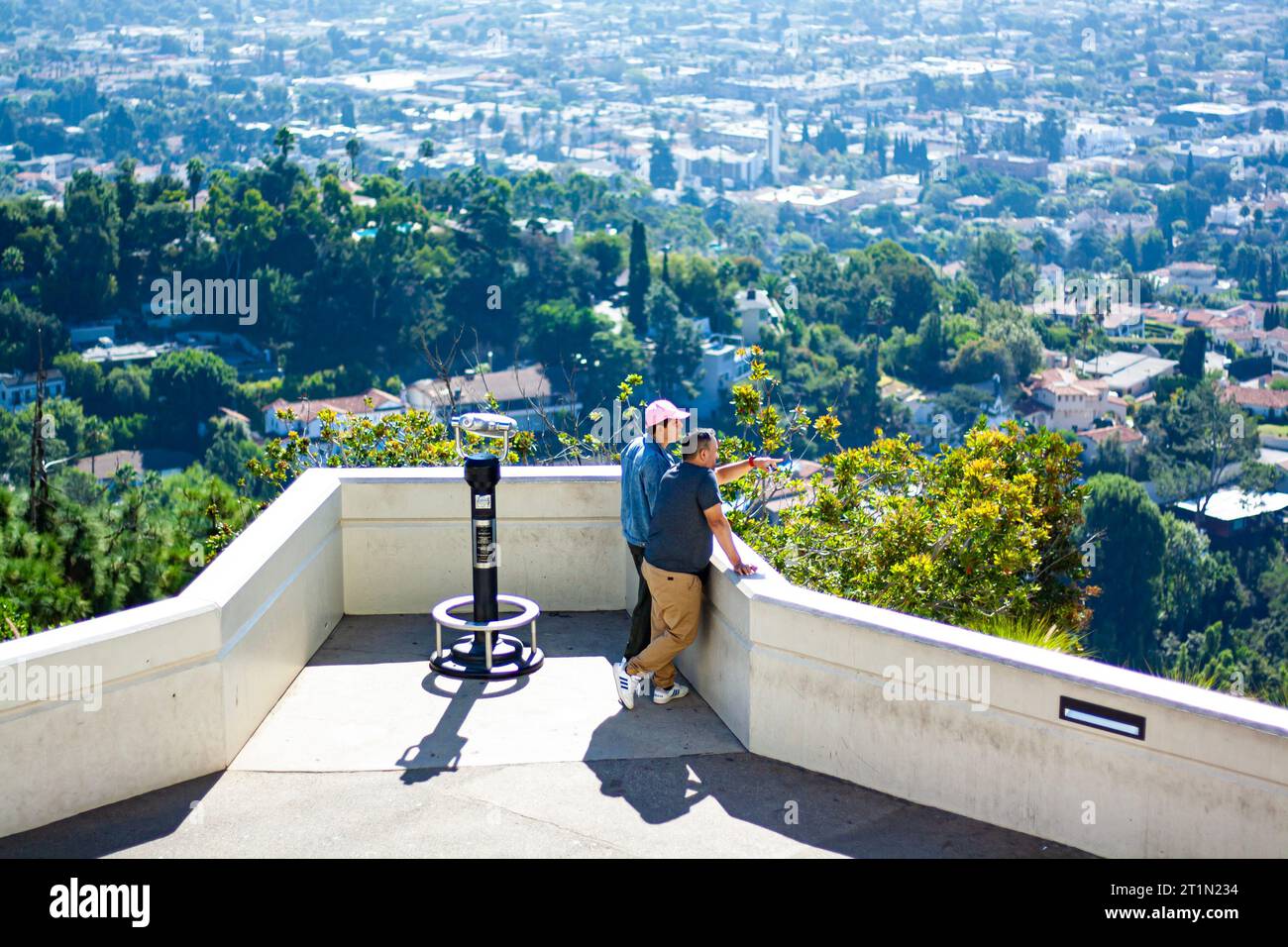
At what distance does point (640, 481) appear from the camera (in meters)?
4.83

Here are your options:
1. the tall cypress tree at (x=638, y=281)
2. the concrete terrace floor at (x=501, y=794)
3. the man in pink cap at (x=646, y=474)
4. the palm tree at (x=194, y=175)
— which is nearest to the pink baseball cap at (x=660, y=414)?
the man in pink cap at (x=646, y=474)

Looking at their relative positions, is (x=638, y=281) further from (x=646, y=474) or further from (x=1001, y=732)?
(x=1001, y=732)

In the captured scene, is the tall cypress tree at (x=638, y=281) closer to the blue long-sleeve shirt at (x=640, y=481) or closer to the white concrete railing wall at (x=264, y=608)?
the white concrete railing wall at (x=264, y=608)

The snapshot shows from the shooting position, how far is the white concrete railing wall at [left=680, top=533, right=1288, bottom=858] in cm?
345

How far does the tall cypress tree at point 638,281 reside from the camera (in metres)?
80.8

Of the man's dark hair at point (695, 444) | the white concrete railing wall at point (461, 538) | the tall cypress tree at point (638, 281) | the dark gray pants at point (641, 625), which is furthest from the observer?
the tall cypress tree at point (638, 281)

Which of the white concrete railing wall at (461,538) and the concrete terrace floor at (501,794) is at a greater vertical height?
the white concrete railing wall at (461,538)

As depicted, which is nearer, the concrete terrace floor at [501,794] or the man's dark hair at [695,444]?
the concrete terrace floor at [501,794]

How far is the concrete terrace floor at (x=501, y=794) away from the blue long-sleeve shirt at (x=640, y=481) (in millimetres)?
508

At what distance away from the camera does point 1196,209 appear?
14662 cm

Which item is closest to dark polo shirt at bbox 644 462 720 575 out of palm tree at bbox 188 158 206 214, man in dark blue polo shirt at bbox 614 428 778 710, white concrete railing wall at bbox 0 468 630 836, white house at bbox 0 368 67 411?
A: man in dark blue polo shirt at bbox 614 428 778 710

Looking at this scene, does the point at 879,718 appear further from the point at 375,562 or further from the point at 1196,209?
the point at 1196,209

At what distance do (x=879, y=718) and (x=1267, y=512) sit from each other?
73.4 metres

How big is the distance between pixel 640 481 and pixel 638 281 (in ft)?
257
